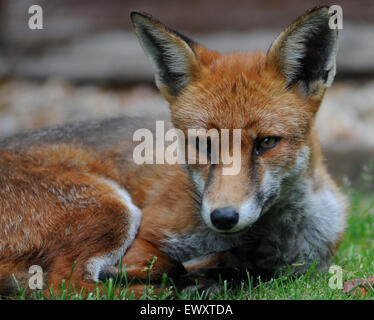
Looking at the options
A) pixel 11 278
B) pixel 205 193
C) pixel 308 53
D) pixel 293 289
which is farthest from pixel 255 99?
pixel 11 278

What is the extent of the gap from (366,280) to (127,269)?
185 centimetres

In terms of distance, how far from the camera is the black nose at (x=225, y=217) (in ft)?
11.7

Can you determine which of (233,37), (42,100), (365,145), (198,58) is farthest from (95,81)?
(198,58)

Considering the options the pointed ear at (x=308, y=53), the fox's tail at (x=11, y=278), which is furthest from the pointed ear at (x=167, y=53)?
the fox's tail at (x=11, y=278)

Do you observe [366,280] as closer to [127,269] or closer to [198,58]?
[127,269]

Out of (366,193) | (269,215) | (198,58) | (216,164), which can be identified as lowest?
(366,193)

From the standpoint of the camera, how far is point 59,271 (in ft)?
13.7

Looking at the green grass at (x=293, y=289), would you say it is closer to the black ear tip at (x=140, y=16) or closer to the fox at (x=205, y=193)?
the fox at (x=205, y=193)

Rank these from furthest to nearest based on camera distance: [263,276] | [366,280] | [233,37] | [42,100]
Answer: [42,100] < [233,37] < [263,276] < [366,280]

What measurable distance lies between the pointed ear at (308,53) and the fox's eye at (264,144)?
1.69ft

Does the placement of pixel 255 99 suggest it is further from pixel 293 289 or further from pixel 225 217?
pixel 293 289

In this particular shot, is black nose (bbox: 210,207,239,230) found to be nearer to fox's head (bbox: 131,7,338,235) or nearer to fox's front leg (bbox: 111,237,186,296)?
fox's head (bbox: 131,7,338,235)

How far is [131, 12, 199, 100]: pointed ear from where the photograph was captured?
13.7ft

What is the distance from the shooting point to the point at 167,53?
14.2ft
